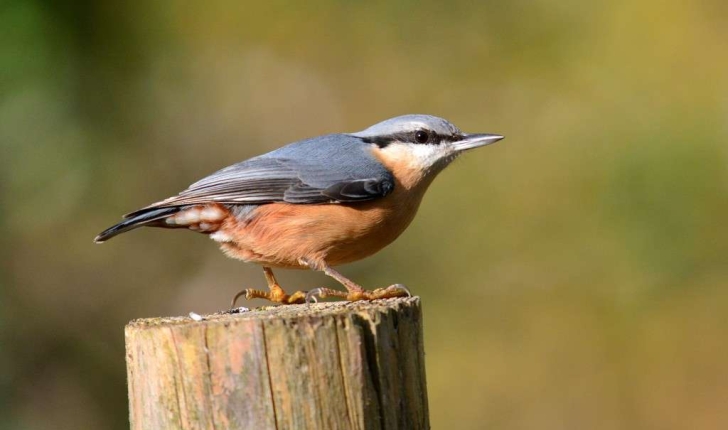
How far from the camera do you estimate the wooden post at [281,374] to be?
2273 millimetres

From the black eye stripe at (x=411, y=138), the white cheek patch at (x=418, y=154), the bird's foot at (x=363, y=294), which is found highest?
the black eye stripe at (x=411, y=138)

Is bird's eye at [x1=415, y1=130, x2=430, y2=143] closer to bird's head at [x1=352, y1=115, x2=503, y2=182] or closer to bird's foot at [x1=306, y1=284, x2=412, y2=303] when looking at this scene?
bird's head at [x1=352, y1=115, x2=503, y2=182]

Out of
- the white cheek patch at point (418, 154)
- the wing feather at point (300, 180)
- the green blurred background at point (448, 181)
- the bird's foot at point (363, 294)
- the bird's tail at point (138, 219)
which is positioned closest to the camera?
the bird's foot at point (363, 294)

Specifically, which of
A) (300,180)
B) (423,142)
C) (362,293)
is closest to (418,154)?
(423,142)

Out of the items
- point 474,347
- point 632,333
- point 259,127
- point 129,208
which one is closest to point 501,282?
point 474,347

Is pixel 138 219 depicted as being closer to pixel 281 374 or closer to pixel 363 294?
pixel 363 294

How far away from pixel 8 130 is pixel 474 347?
3732 millimetres

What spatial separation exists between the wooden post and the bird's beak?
2.06 m

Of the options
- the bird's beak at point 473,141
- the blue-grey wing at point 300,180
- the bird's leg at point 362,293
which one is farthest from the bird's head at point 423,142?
the bird's leg at point 362,293

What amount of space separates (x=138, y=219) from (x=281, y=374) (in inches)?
72.5

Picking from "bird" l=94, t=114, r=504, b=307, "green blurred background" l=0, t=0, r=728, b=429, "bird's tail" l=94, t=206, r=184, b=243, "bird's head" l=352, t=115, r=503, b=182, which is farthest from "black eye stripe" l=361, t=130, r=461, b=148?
"green blurred background" l=0, t=0, r=728, b=429

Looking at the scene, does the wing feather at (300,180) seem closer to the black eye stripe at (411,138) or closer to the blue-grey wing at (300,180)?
the blue-grey wing at (300,180)

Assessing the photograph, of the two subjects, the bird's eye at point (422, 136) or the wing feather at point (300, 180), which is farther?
the bird's eye at point (422, 136)

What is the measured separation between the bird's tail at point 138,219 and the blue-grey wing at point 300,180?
0.05 m
